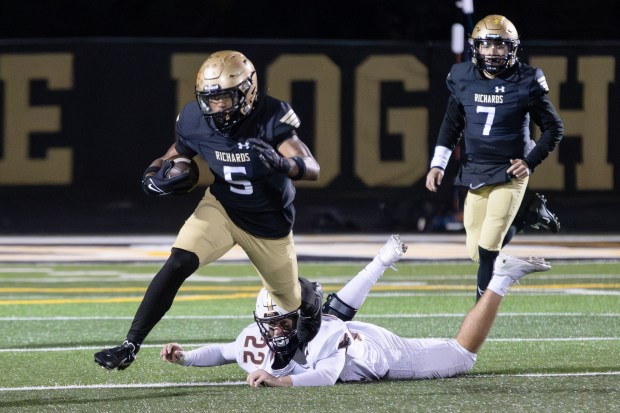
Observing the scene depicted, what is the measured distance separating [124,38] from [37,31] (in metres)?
1.13

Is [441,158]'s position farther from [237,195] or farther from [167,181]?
[167,181]

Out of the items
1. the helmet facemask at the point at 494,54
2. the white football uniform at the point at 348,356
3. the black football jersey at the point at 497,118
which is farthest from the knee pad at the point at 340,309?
the helmet facemask at the point at 494,54

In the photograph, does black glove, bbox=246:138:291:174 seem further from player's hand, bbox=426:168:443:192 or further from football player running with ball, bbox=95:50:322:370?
player's hand, bbox=426:168:443:192

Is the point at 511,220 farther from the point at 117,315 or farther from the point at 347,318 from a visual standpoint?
the point at 117,315

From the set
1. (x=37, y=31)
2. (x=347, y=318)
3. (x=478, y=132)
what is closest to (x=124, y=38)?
(x=37, y=31)

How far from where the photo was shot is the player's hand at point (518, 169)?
712 centimetres

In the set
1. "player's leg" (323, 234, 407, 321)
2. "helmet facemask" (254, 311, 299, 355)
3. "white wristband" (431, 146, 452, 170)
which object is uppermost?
"white wristband" (431, 146, 452, 170)

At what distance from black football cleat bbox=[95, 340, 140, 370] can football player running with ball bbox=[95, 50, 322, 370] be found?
24mm

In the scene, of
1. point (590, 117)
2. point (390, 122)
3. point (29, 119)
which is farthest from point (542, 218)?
point (29, 119)

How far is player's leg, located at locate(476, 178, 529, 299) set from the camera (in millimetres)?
7156

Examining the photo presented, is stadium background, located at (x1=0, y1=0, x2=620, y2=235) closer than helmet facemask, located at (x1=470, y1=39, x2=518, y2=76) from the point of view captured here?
No

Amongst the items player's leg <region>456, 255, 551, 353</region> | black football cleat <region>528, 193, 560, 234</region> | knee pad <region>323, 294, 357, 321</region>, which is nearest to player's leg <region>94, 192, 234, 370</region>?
knee pad <region>323, 294, 357, 321</region>

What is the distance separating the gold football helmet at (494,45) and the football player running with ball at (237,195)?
2.11 metres

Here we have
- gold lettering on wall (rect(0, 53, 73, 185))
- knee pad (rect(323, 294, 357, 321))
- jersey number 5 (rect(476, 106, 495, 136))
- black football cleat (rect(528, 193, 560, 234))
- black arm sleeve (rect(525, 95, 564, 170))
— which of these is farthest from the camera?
gold lettering on wall (rect(0, 53, 73, 185))
